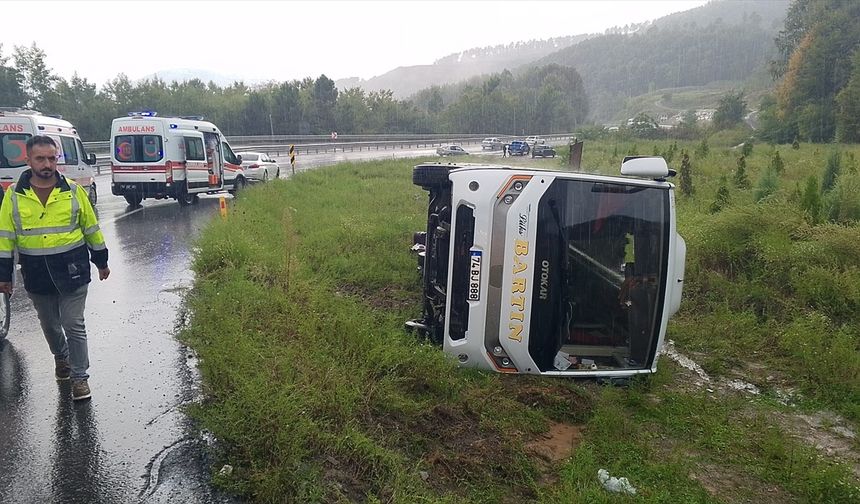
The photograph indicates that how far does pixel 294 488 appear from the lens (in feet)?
10.0

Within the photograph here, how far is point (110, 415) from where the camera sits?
13.6 feet

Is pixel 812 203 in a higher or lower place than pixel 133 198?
higher

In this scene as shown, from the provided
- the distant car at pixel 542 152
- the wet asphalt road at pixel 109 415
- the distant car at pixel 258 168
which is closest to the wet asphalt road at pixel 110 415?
the wet asphalt road at pixel 109 415

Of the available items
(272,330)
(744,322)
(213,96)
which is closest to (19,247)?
(272,330)

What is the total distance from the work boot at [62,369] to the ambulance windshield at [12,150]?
31.1 feet

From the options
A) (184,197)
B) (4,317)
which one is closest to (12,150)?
(184,197)

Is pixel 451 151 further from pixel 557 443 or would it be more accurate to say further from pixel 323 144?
pixel 557 443

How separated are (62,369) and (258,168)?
1919cm

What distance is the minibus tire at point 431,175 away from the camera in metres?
5.43

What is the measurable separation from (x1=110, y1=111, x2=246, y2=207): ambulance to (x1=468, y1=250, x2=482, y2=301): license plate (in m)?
13.0

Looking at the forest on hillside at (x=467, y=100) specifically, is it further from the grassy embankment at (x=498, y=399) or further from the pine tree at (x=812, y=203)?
the grassy embankment at (x=498, y=399)

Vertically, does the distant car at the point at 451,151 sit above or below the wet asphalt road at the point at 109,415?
above

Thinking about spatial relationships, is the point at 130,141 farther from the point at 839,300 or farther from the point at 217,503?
the point at 839,300

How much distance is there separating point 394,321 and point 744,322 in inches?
172
